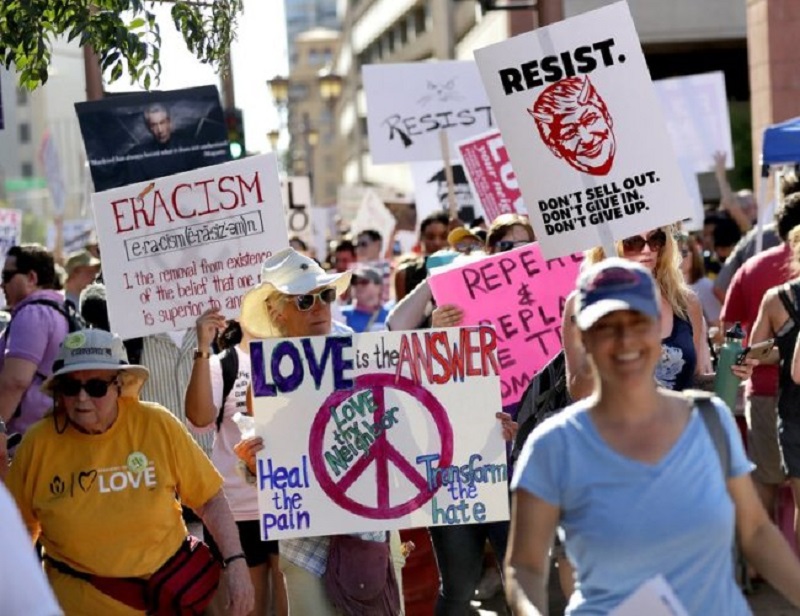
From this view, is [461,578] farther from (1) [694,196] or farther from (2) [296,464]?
(1) [694,196]

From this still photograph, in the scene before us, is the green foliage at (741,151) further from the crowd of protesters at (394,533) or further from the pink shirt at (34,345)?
the pink shirt at (34,345)

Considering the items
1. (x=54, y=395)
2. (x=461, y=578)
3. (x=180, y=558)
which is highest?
(x=54, y=395)

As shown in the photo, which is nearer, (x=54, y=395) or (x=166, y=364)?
(x=54, y=395)

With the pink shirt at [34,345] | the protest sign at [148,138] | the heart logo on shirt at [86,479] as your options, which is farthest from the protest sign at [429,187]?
the heart logo on shirt at [86,479]

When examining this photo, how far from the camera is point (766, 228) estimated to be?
11320 mm

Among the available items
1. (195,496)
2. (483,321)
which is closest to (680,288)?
(483,321)

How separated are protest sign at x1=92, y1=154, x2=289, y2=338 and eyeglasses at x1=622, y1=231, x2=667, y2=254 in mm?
1577

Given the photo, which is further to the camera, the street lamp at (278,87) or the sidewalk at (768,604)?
the street lamp at (278,87)

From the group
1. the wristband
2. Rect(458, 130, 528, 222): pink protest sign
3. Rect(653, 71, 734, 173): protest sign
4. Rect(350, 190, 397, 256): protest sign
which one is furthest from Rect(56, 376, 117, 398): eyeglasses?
Rect(350, 190, 397, 256): protest sign

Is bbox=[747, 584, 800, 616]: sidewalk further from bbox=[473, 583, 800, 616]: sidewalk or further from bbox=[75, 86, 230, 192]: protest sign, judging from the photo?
bbox=[75, 86, 230, 192]: protest sign

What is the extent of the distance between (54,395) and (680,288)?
2.36 metres

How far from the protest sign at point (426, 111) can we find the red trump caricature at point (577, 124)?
7888 mm

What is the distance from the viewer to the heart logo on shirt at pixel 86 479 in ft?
18.1

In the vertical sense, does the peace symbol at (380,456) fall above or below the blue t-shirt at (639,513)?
below
